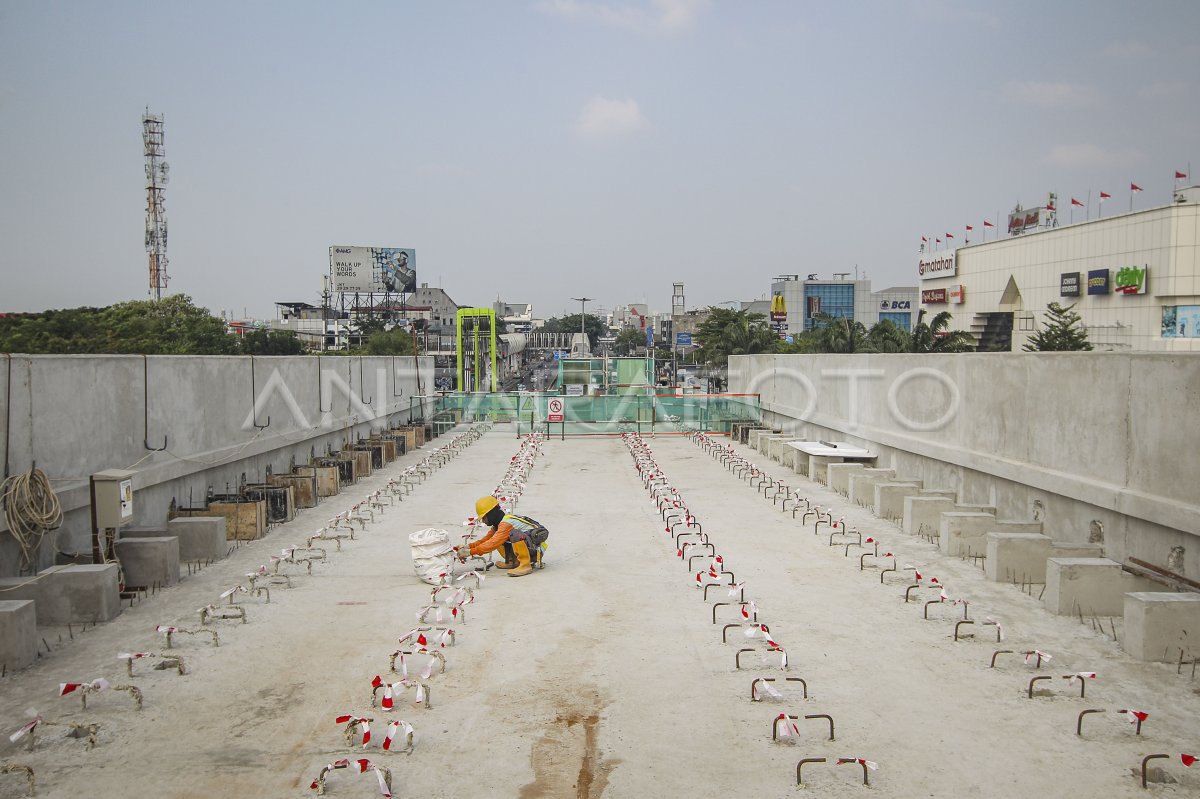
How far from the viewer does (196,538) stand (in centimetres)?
1355

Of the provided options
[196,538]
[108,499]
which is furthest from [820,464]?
[108,499]

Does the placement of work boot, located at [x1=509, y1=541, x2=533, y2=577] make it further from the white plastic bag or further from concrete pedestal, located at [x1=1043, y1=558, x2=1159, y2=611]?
concrete pedestal, located at [x1=1043, y1=558, x2=1159, y2=611]

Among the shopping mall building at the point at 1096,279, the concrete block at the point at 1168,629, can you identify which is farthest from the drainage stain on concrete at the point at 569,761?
the shopping mall building at the point at 1096,279

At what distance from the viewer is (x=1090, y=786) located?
6.41m

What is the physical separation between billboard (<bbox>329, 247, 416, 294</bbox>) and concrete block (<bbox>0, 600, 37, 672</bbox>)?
80.2 metres

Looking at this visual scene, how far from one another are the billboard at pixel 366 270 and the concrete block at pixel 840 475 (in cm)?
7253

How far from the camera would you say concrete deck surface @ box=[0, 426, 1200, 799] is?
661 cm

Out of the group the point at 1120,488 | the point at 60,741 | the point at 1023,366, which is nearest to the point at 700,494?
the point at 1023,366

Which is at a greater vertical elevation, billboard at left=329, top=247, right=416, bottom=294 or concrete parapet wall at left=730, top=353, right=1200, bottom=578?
billboard at left=329, top=247, right=416, bottom=294

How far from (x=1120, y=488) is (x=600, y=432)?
22635mm

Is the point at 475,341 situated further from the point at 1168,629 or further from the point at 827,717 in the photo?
the point at 827,717

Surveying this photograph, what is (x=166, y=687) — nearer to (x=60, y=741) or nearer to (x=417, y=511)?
(x=60, y=741)

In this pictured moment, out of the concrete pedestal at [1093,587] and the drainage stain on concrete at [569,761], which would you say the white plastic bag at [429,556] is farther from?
the concrete pedestal at [1093,587]

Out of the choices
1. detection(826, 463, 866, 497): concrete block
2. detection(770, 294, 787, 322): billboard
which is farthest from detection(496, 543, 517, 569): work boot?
detection(770, 294, 787, 322): billboard
